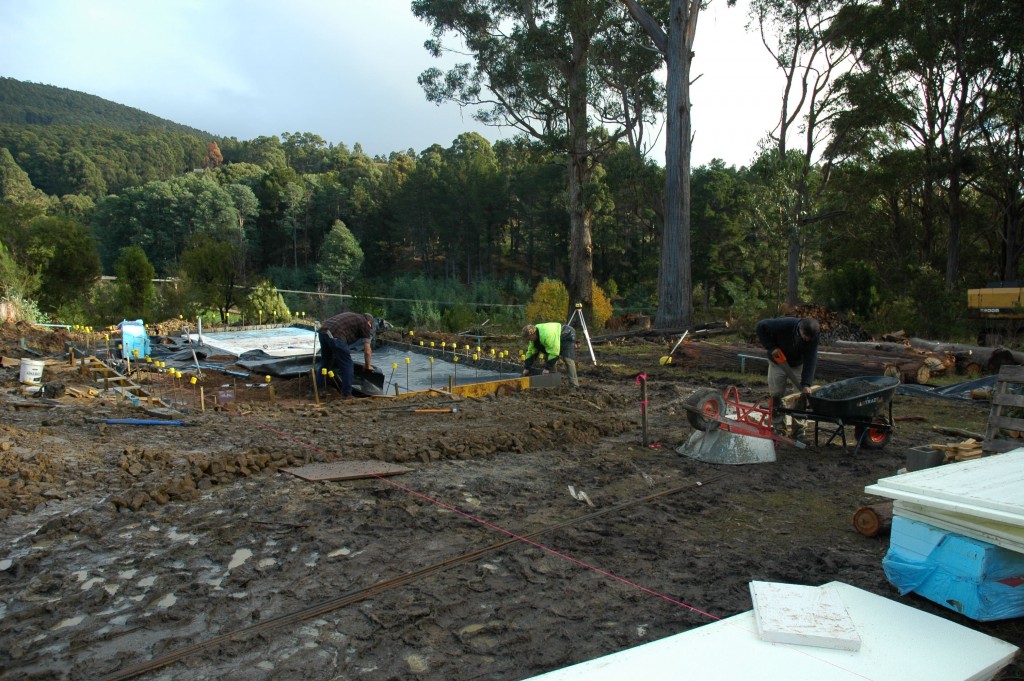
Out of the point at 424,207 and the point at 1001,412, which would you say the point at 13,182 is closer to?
the point at 424,207

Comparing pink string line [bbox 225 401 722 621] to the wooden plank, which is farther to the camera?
the wooden plank

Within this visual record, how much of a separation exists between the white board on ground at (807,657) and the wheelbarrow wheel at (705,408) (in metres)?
3.23

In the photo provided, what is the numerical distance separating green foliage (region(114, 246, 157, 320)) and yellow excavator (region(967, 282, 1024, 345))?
67.1 ft

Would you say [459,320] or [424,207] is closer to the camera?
[459,320]

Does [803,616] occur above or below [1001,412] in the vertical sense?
below

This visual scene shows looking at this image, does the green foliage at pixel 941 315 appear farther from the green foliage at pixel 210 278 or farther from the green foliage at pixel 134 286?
the green foliage at pixel 134 286

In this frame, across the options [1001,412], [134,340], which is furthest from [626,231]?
[1001,412]

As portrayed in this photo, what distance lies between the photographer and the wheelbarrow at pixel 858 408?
564 cm

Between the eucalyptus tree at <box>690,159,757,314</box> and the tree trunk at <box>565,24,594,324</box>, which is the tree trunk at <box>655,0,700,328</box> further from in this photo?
the eucalyptus tree at <box>690,159,757,314</box>

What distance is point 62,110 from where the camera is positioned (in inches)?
5226

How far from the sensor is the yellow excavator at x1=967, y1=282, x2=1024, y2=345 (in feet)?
43.8

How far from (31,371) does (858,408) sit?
410 inches

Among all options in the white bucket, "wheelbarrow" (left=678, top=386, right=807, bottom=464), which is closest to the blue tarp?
"wheelbarrow" (left=678, top=386, right=807, bottom=464)

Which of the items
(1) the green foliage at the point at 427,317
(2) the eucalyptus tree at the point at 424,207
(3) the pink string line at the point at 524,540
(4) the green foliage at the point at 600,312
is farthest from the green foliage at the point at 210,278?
(2) the eucalyptus tree at the point at 424,207
